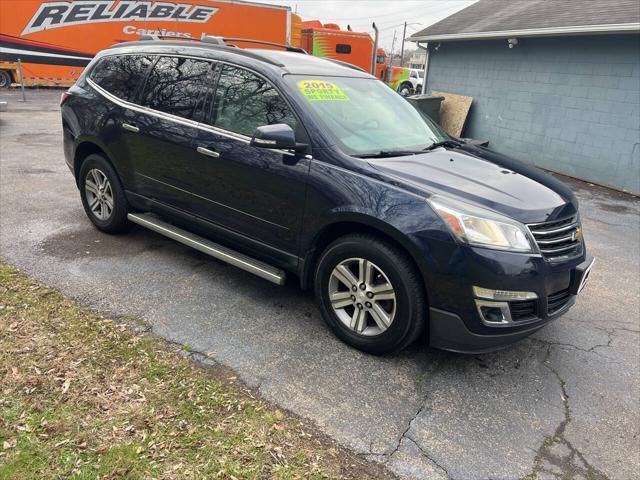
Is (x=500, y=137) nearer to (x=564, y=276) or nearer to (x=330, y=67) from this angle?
(x=330, y=67)

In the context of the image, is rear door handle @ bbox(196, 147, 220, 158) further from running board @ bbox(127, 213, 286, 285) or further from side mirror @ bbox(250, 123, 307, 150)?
running board @ bbox(127, 213, 286, 285)

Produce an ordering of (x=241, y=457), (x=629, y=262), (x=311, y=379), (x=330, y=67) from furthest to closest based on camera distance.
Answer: (x=629, y=262) < (x=330, y=67) < (x=311, y=379) < (x=241, y=457)

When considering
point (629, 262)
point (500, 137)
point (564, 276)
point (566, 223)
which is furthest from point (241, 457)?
point (500, 137)

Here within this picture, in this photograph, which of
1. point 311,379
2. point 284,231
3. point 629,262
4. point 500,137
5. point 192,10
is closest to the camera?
point 311,379

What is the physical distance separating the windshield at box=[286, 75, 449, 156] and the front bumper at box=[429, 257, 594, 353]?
48.9 inches

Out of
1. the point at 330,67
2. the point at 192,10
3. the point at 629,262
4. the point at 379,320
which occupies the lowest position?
the point at 629,262

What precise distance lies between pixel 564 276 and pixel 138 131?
3529 millimetres

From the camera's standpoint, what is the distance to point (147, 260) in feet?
14.6

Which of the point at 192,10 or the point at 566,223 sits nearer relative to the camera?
the point at 566,223

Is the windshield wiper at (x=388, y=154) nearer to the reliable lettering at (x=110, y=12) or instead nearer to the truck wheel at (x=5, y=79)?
the reliable lettering at (x=110, y=12)

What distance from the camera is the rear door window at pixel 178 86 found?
13.0 ft

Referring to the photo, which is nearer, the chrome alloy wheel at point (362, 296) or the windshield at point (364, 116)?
the chrome alloy wheel at point (362, 296)

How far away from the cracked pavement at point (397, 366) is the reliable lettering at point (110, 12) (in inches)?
595

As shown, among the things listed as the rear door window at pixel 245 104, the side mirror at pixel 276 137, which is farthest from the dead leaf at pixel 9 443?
the rear door window at pixel 245 104
